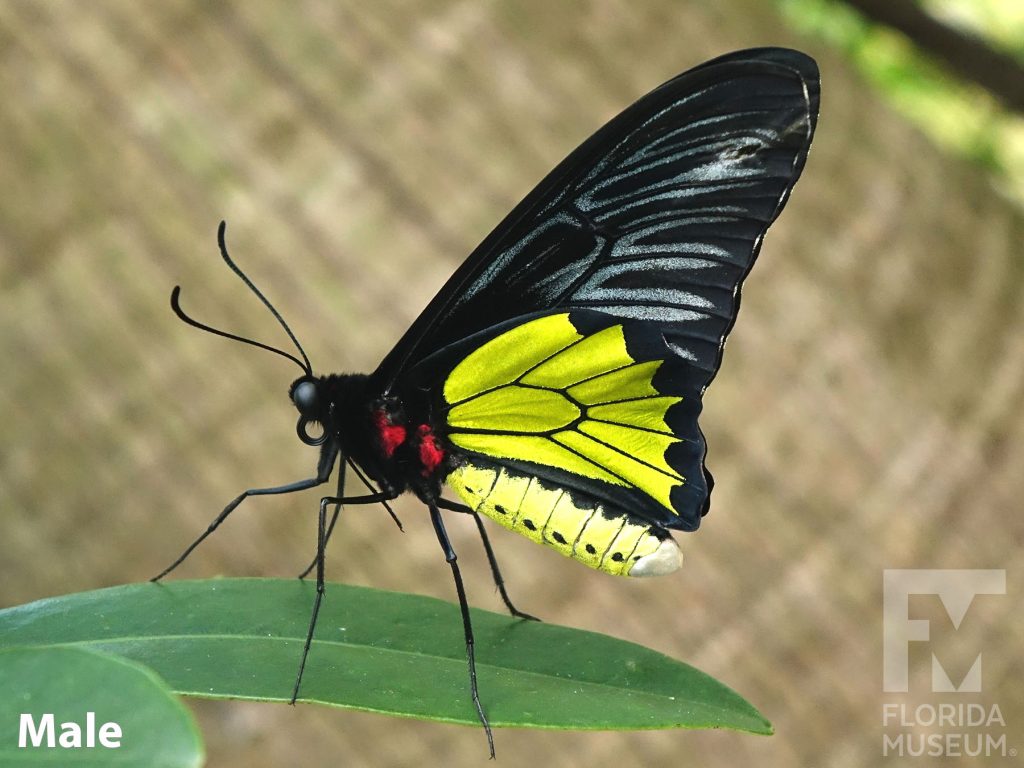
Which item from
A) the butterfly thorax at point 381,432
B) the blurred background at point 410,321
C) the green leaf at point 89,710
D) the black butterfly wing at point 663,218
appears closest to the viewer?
the green leaf at point 89,710

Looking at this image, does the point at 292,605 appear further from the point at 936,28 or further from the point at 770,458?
the point at 936,28

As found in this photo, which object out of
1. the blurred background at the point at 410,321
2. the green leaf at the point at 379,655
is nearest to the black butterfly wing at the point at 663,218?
the green leaf at the point at 379,655

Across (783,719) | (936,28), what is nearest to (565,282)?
(783,719)

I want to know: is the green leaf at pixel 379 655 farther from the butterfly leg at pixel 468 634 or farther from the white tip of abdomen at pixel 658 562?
the white tip of abdomen at pixel 658 562

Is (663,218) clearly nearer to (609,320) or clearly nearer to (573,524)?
(609,320)

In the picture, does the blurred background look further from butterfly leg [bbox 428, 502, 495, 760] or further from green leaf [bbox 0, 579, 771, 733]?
green leaf [bbox 0, 579, 771, 733]

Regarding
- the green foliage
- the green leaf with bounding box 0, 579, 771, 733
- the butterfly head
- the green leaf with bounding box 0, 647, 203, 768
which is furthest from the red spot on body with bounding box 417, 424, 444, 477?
the green foliage
